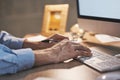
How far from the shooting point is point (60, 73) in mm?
808

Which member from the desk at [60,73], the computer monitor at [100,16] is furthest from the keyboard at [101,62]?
the computer monitor at [100,16]

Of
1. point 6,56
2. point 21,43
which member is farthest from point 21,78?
point 21,43

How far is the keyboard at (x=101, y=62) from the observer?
2.66ft

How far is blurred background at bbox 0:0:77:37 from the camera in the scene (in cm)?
202

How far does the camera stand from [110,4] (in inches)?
39.8

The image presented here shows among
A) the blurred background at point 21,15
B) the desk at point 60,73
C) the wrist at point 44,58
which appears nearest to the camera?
the desk at point 60,73

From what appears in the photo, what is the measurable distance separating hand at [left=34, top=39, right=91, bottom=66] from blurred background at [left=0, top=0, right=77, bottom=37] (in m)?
1.06

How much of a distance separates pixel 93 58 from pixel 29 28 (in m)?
1.28

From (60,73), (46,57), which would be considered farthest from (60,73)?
(46,57)

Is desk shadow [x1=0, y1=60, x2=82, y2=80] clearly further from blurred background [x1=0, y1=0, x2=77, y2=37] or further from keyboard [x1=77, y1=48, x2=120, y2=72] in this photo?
blurred background [x1=0, y1=0, x2=77, y2=37]

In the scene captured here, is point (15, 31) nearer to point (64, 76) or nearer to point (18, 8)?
point (18, 8)

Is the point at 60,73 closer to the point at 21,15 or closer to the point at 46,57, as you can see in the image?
the point at 46,57

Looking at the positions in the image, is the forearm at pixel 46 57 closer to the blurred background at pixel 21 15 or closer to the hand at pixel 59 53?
the hand at pixel 59 53

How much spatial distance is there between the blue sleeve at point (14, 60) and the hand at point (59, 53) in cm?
4
